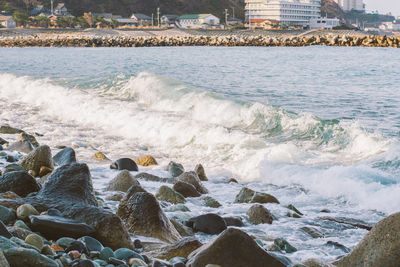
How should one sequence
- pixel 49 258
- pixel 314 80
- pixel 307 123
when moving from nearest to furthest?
pixel 49 258 < pixel 307 123 < pixel 314 80

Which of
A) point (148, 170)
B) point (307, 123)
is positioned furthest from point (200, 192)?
point (307, 123)

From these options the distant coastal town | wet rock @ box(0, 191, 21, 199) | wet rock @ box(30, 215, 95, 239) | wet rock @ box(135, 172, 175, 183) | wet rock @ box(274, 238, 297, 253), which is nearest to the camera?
wet rock @ box(30, 215, 95, 239)

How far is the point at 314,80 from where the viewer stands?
71.7 feet

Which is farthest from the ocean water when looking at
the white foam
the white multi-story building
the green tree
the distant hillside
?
the white multi-story building

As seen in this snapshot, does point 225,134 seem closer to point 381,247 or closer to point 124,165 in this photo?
point 124,165

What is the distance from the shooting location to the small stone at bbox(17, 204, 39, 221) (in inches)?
157

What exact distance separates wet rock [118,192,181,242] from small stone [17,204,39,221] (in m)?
→ 0.82

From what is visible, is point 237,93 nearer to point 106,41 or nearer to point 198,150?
point 198,150

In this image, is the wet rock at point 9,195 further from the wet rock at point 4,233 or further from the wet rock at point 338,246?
the wet rock at point 338,246

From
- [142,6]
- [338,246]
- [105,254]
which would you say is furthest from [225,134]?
[142,6]

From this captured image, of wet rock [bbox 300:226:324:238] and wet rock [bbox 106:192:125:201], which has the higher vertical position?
wet rock [bbox 106:192:125:201]

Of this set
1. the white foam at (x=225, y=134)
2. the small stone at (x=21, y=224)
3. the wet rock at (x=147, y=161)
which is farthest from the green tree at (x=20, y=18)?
the small stone at (x=21, y=224)

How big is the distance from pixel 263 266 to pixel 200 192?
10.0 feet

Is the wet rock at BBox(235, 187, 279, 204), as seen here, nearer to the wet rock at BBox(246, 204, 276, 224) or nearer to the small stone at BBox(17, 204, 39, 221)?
the wet rock at BBox(246, 204, 276, 224)
